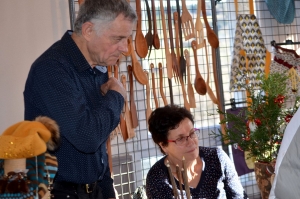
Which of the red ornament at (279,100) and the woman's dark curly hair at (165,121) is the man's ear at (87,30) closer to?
the woman's dark curly hair at (165,121)

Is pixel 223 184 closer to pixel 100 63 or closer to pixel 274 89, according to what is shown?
pixel 274 89

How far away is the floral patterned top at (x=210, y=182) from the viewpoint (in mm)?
1862

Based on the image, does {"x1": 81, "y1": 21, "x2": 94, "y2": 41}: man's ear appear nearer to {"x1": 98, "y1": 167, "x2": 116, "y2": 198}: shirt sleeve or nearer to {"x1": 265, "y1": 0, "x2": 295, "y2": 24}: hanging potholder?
{"x1": 98, "y1": 167, "x2": 116, "y2": 198}: shirt sleeve

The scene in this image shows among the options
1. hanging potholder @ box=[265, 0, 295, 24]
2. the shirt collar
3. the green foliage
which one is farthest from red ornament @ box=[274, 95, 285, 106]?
hanging potholder @ box=[265, 0, 295, 24]

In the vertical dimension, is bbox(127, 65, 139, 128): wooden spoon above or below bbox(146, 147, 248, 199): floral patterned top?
above

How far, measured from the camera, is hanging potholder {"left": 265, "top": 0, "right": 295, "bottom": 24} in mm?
3029

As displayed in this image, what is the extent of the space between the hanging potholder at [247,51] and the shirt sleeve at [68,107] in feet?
5.11

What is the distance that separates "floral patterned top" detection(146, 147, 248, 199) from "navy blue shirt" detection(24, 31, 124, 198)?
0.43 m

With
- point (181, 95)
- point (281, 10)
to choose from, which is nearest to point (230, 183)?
point (181, 95)

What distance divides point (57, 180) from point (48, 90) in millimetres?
290

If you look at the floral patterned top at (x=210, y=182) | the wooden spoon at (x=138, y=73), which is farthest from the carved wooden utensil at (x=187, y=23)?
the floral patterned top at (x=210, y=182)

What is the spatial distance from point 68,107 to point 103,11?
33 centimetres

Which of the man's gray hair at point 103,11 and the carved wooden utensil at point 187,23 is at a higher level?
the carved wooden utensil at point 187,23

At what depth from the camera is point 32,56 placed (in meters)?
2.49
